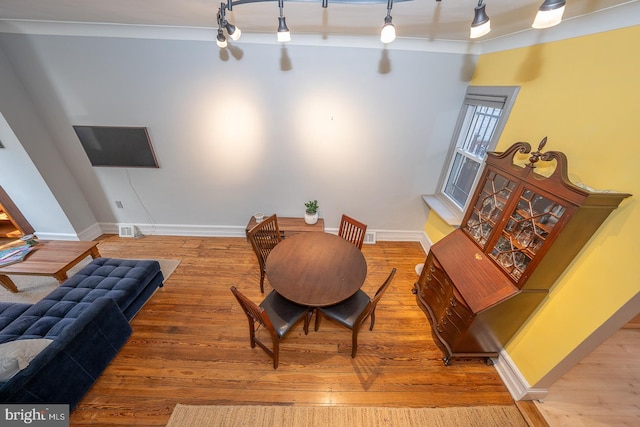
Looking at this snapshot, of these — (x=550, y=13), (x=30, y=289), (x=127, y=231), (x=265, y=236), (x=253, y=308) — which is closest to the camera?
(x=550, y=13)

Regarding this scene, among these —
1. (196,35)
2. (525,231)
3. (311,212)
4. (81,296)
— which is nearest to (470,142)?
(525,231)

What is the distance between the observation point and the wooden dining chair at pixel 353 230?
239 cm

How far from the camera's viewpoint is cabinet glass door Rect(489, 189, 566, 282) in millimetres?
1394

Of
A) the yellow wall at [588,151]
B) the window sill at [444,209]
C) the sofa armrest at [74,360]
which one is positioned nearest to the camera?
the yellow wall at [588,151]

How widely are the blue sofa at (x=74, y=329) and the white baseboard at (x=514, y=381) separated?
337 centimetres

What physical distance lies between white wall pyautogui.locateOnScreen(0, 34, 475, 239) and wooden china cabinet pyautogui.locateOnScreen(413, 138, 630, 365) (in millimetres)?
1184

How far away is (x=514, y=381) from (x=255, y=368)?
7.09ft

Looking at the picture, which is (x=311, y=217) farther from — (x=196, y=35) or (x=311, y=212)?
(x=196, y=35)

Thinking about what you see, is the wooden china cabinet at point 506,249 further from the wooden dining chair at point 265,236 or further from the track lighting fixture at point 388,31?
the wooden dining chair at point 265,236

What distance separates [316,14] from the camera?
1.74 m

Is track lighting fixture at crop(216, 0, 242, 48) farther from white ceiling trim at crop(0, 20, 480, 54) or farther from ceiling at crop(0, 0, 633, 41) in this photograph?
white ceiling trim at crop(0, 20, 480, 54)

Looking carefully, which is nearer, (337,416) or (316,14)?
(337,416)

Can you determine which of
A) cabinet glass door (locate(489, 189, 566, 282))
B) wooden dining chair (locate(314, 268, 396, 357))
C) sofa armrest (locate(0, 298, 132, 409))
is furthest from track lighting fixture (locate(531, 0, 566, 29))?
sofa armrest (locate(0, 298, 132, 409))

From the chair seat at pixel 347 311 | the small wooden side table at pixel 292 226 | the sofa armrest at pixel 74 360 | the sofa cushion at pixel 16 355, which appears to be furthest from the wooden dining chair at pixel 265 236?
the sofa cushion at pixel 16 355
